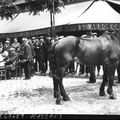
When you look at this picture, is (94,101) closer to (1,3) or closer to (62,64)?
(62,64)

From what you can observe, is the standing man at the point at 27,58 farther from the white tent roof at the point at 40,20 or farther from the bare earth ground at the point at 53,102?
the white tent roof at the point at 40,20

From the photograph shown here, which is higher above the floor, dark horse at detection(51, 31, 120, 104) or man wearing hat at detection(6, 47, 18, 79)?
dark horse at detection(51, 31, 120, 104)

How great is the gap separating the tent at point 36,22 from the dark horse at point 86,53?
11.6 metres

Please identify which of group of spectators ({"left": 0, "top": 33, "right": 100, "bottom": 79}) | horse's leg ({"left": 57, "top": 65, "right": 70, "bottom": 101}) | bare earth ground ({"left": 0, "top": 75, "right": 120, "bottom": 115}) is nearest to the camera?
bare earth ground ({"left": 0, "top": 75, "right": 120, "bottom": 115})

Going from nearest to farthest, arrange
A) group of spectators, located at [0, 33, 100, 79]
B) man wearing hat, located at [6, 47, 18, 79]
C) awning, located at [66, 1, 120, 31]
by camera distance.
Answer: man wearing hat, located at [6, 47, 18, 79], group of spectators, located at [0, 33, 100, 79], awning, located at [66, 1, 120, 31]

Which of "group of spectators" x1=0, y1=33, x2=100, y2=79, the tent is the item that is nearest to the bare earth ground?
"group of spectators" x1=0, y1=33, x2=100, y2=79

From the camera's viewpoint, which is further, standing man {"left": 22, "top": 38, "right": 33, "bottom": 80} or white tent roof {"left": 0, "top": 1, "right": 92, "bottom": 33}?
white tent roof {"left": 0, "top": 1, "right": 92, "bottom": 33}

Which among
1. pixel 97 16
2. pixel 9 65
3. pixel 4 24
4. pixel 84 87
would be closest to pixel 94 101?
pixel 84 87

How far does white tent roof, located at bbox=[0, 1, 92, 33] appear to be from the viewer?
21.4m

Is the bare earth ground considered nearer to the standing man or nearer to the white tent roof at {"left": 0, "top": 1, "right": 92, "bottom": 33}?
the standing man

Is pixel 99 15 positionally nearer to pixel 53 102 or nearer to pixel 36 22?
pixel 36 22

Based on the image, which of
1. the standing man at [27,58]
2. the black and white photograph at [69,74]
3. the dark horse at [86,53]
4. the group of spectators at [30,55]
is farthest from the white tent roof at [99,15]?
the dark horse at [86,53]

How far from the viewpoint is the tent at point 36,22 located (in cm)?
2155

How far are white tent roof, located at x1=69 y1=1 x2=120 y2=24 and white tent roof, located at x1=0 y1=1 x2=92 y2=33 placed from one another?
2.65 ft
